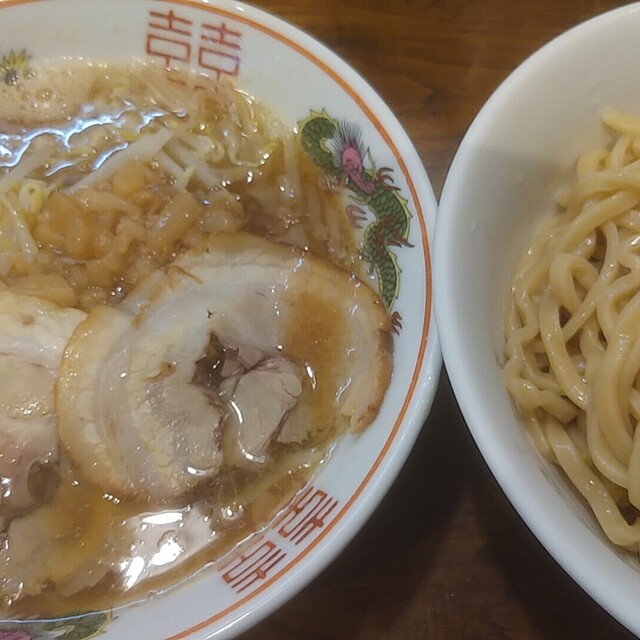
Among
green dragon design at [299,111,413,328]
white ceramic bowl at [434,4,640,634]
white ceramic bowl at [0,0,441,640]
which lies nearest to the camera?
white ceramic bowl at [434,4,640,634]

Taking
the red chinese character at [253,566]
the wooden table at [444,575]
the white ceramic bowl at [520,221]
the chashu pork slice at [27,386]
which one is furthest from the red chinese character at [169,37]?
the red chinese character at [253,566]

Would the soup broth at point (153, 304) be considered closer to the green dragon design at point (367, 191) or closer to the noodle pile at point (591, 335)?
the green dragon design at point (367, 191)

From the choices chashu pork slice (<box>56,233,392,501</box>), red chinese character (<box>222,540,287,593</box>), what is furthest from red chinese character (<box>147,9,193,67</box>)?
red chinese character (<box>222,540,287,593</box>)

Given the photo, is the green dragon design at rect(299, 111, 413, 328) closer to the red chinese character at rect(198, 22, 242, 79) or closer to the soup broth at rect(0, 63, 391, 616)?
the soup broth at rect(0, 63, 391, 616)

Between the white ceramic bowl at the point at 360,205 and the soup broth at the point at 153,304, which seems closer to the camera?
the white ceramic bowl at the point at 360,205

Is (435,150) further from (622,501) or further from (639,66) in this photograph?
(622,501)

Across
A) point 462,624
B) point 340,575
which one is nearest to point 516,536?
point 462,624
